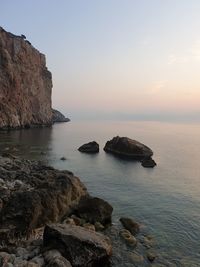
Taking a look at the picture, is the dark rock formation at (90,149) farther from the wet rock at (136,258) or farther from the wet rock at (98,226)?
the wet rock at (136,258)

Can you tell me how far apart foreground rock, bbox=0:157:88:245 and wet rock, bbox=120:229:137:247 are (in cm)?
519

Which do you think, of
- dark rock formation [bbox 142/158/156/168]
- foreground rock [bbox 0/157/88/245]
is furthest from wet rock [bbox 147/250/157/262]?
dark rock formation [bbox 142/158/156/168]

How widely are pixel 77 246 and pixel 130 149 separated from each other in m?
58.3

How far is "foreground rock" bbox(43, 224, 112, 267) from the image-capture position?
20.2m

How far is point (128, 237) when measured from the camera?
85.3 feet

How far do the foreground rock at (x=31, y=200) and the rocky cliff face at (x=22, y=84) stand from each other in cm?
9481

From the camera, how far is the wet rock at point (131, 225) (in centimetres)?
2783

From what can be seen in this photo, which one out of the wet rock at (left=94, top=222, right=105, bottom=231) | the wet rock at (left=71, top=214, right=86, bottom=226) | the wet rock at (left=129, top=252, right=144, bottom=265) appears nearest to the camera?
the wet rock at (left=129, top=252, right=144, bottom=265)

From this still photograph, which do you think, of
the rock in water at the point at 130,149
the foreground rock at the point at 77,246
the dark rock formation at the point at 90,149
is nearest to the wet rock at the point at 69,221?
the foreground rock at the point at 77,246

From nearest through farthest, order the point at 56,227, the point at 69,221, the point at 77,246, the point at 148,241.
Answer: the point at 77,246, the point at 56,227, the point at 148,241, the point at 69,221

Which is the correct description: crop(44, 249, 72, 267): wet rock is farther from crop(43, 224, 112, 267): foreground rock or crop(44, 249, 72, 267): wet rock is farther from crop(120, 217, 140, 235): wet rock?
crop(120, 217, 140, 235): wet rock

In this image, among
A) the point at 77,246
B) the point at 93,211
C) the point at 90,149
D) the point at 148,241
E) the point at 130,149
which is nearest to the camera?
the point at 77,246

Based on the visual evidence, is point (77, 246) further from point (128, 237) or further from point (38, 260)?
point (128, 237)

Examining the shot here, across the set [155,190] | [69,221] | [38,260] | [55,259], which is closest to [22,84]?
[155,190]
